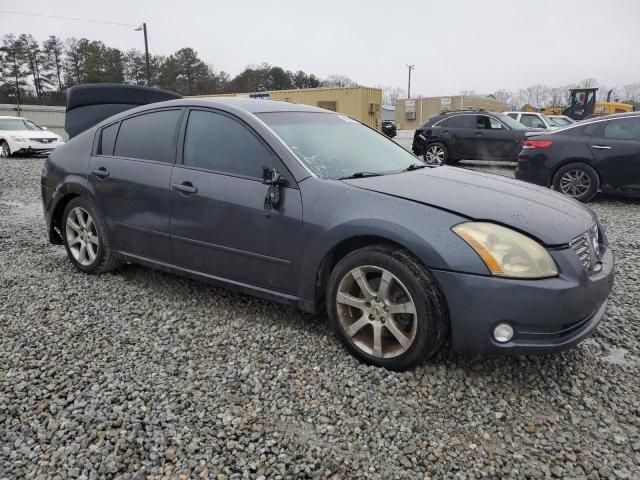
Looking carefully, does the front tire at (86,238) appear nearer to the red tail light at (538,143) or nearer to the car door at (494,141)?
the red tail light at (538,143)

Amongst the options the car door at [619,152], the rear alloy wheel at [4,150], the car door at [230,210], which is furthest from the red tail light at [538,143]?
the rear alloy wheel at [4,150]

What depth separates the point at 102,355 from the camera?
296cm

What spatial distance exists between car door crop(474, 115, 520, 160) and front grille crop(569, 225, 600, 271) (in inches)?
421

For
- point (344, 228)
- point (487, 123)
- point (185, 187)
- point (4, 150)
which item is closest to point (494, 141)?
point (487, 123)

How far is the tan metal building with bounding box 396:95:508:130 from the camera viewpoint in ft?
160

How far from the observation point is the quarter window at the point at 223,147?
3240mm

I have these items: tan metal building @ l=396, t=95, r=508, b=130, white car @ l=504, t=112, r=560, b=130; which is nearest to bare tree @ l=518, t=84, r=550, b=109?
tan metal building @ l=396, t=95, r=508, b=130

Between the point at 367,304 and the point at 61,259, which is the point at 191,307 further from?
the point at 61,259

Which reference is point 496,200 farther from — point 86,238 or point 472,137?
point 472,137

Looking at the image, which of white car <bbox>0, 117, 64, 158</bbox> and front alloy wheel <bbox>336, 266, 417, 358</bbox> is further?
white car <bbox>0, 117, 64, 158</bbox>

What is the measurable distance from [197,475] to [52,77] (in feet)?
217

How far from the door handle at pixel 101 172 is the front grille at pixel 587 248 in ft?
11.1

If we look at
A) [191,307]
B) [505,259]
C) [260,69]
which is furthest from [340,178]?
[260,69]

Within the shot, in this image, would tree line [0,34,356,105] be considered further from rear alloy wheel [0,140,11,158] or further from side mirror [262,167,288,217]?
side mirror [262,167,288,217]
